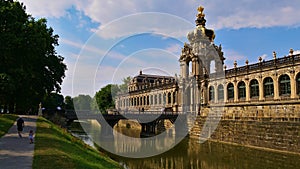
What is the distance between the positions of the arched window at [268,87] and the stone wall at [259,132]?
15.0 feet

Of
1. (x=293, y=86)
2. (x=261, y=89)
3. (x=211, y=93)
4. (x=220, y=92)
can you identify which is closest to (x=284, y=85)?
(x=293, y=86)

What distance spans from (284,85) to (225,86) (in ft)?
31.0

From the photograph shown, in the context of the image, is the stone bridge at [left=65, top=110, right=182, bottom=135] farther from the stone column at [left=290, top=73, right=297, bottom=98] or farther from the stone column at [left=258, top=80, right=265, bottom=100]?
the stone column at [left=290, top=73, right=297, bottom=98]

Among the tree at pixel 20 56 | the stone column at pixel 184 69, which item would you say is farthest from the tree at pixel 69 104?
the tree at pixel 20 56

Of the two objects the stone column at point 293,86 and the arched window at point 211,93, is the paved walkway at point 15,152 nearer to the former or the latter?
the stone column at point 293,86

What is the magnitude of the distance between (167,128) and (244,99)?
45.4 feet

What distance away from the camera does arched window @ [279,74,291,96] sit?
98.5 feet

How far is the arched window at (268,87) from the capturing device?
32.2 meters

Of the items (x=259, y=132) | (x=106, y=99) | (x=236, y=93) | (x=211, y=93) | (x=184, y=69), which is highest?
(x=184, y=69)

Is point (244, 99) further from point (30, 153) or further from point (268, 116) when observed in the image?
point (30, 153)

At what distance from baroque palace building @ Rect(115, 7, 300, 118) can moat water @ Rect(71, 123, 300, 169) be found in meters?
6.21

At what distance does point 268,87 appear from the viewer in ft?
107

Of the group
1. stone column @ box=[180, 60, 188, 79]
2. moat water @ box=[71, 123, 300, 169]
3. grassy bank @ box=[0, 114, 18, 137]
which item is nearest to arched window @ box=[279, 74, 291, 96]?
moat water @ box=[71, 123, 300, 169]

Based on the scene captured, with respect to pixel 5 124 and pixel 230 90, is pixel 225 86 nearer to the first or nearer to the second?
pixel 230 90
